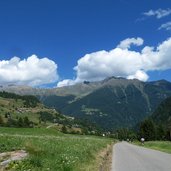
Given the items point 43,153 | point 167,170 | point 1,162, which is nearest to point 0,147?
point 43,153

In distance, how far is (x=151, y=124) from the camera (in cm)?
18838

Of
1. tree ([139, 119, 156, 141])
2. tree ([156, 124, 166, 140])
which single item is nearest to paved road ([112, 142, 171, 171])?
Answer: tree ([139, 119, 156, 141])

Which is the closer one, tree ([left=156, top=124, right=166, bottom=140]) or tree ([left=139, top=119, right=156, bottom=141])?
tree ([left=139, top=119, right=156, bottom=141])

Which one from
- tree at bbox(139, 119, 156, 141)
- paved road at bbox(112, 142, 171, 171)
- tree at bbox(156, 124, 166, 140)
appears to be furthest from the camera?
tree at bbox(156, 124, 166, 140)

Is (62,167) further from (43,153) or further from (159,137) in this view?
(159,137)

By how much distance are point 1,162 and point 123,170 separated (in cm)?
717

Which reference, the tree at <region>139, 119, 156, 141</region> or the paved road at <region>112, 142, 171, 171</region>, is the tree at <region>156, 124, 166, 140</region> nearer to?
the tree at <region>139, 119, 156, 141</region>

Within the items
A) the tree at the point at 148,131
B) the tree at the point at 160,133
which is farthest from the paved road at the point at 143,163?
the tree at the point at 160,133

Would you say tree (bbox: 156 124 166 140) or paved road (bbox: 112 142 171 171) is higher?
tree (bbox: 156 124 166 140)

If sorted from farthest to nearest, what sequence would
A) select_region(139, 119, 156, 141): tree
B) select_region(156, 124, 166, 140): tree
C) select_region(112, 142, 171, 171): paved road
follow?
select_region(156, 124, 166, 140): tree < select_region(139, 119, 156, 141): tree < select_region(112, 142, 171, 171): paved road

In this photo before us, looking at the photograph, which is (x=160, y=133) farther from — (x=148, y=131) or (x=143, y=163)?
(x=143, y=163)

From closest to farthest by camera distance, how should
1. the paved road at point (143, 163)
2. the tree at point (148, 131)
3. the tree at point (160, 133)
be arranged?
1. the paved road at point (143, 163)
2. the tree at point (148, 131)
3. the tree at point (160, 133)

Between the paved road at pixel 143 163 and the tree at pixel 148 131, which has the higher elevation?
the tree at pixel 148 131

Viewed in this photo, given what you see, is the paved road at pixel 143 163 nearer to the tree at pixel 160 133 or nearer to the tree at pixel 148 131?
the tree at pixel 148 131
